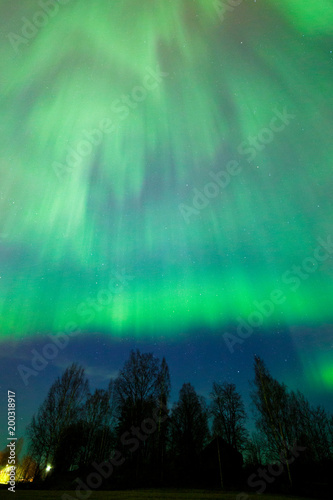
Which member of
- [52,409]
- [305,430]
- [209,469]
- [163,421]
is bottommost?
[209,469]

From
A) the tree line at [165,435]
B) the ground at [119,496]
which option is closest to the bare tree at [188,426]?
the tree line at [165,435]

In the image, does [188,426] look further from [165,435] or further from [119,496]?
[119,496]

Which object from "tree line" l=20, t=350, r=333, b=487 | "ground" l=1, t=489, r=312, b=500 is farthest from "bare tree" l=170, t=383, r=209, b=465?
"ground" l=1, t=489, r=312, b=500

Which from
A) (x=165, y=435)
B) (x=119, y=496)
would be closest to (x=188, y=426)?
(x=165, y=435)

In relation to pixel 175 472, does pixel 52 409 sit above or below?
above

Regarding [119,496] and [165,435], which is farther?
[165,435]

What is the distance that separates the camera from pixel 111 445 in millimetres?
44438

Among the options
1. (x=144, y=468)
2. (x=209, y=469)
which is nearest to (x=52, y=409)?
(x=144, y=468)

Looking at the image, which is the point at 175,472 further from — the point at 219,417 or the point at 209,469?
the point at 219,417

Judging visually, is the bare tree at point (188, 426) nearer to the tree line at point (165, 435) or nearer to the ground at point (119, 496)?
the tree line at point (165, 435)

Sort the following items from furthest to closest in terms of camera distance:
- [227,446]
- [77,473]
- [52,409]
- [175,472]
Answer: [227,446] < [77,473] < [175,472] < [52,409]

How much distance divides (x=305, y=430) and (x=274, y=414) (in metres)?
22.5

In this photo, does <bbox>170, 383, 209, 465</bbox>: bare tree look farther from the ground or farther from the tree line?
the ground

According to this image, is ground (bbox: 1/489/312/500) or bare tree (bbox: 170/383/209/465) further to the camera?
bare tree (bbox: 170/383/209/465)
